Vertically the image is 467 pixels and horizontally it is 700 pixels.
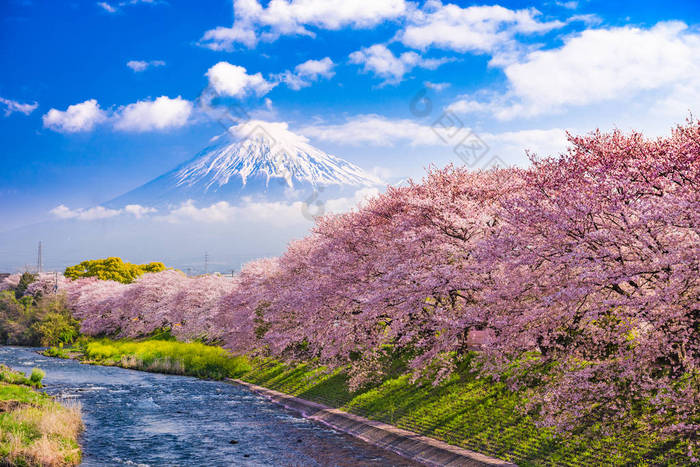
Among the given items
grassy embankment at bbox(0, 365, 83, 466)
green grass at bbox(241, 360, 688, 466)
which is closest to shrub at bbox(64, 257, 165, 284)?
grassy embankment at bbox(0, 365, 83, 466)

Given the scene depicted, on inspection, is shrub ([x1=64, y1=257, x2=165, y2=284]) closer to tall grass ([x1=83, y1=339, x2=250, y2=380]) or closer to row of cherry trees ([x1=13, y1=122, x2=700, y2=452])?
tall grass ([x1=83, y1=339, x2=250, y2=380])

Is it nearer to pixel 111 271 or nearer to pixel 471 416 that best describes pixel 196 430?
pixel 471 416

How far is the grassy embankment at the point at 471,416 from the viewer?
55.2 ft

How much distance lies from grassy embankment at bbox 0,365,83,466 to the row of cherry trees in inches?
527

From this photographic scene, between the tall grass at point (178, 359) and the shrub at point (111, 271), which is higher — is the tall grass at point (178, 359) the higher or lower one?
the lower one

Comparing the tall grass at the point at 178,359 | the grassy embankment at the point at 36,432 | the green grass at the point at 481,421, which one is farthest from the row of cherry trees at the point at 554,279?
the tall grass at the point at 178,359

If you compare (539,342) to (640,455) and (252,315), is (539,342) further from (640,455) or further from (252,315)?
(252,315)

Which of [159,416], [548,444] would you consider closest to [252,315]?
[159,416]

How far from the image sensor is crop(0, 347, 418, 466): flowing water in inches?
901

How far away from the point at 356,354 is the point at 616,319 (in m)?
20.7

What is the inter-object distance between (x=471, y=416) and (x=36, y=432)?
17137mm

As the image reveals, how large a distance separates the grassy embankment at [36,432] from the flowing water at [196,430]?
0.90m

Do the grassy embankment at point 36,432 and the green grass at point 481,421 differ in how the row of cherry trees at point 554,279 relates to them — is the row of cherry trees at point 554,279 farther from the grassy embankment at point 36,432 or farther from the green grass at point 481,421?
the grassy embankment at point 36,432

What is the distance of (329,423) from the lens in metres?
29.0
